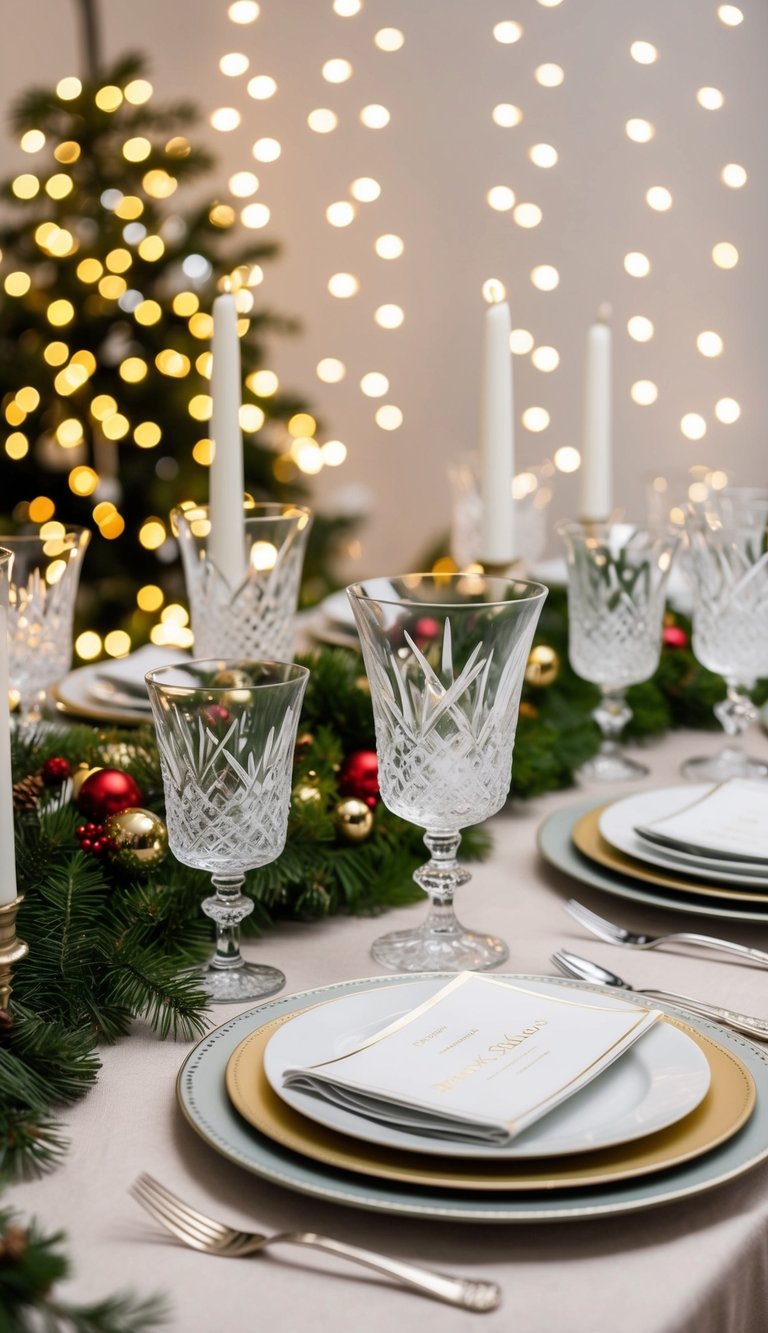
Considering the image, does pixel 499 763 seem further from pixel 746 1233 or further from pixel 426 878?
pixel 746 1233

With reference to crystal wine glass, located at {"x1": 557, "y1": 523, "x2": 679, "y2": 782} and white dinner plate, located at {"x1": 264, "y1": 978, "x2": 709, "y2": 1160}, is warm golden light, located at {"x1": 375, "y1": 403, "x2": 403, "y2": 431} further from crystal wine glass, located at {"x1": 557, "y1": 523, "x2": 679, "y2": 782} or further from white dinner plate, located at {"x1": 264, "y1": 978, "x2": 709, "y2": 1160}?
white dinner plate, located at {"x1": 264, "y1": 978, "x2": 709, "y2": 1160}

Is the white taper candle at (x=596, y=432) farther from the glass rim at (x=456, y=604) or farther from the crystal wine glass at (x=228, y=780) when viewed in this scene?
the crystal wine glass at (x=228, y=780)

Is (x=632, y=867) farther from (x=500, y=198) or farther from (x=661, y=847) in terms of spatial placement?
(x=500, y=198)

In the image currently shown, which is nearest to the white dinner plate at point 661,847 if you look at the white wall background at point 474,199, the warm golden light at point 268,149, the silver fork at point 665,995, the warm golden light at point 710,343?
the silver fork at point 665,995

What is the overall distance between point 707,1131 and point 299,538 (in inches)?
30.1

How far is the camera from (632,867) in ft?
3.46

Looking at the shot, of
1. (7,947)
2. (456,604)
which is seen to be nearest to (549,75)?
(456,604)

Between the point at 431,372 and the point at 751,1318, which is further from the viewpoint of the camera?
the point at 431,372

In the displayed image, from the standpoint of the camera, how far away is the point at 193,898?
96 centimetres

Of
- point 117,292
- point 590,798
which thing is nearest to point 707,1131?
point 590,798

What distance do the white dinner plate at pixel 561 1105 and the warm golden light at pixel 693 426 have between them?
2.46 m

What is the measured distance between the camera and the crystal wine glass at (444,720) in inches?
35.3

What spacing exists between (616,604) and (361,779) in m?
0.38

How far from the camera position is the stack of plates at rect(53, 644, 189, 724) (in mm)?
1368
